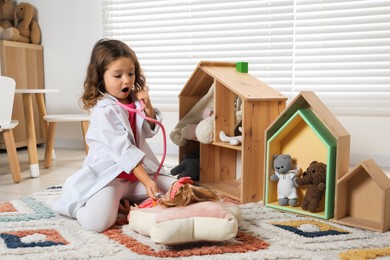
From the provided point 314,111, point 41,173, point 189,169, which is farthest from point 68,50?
point 314,111

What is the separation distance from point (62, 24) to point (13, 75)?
461mm

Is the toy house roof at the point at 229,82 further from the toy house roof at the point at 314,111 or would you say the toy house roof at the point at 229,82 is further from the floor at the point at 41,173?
the floor at the point at 41,173

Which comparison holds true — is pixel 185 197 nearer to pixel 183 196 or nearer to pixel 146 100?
pixel 183 196

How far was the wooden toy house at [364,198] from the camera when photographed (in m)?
1.22

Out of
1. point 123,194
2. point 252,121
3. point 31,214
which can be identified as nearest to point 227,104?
point 252,121

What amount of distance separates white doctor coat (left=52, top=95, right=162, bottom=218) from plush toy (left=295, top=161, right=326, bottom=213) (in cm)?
50

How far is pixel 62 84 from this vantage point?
2.94 metres

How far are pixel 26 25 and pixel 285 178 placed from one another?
6.89ft

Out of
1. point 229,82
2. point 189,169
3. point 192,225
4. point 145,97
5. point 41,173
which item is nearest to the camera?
point 192,225

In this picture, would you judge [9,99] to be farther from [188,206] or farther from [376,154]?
[376,154]

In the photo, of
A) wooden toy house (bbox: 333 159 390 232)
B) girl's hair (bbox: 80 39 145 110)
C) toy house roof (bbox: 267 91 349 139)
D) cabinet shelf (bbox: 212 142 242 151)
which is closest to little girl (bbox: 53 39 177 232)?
Answer: girl's hair (bbox: 80 39 145 110)

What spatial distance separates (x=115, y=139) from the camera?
132 centimetres

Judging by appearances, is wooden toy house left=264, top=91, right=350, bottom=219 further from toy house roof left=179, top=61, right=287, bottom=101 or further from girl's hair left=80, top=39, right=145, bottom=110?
girl's hair left=80, top=39, right=145, bottom=110

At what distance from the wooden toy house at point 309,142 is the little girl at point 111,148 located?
0.36 m
